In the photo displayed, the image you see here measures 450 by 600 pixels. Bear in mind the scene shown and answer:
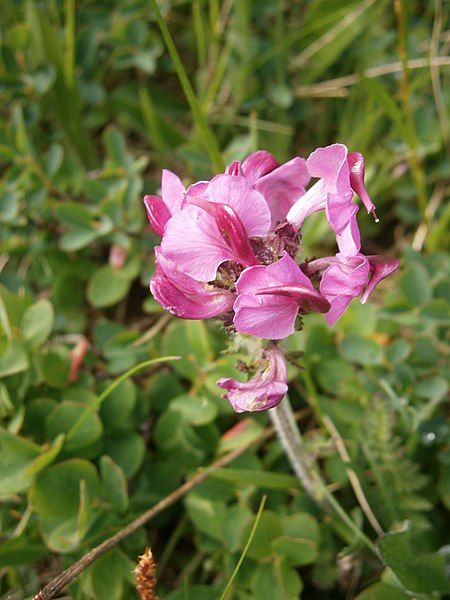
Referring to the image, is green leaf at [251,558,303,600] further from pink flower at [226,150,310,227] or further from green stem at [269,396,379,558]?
pink flower at [226,150,310,227]

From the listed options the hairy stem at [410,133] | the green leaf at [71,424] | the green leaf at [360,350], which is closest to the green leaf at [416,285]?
the green leaf at [360,350]

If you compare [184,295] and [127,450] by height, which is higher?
[184,295]

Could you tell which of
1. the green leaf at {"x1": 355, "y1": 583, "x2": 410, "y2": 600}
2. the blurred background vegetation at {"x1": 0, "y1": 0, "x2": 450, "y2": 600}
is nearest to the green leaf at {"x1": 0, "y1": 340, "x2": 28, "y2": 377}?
the blurred background vegetation at {"x1": 0, "y1": 0, "x2": 450, "y2": 600}

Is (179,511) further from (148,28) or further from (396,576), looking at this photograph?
(148,28)

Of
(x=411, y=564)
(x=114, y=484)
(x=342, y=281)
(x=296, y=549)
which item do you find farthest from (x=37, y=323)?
(x=411, y=564)

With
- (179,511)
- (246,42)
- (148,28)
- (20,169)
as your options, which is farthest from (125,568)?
(148,28)

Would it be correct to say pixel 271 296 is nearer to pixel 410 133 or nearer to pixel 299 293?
pixel 299 293

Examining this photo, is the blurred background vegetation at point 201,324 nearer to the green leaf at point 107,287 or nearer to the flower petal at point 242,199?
the green leaf at point 107,287
